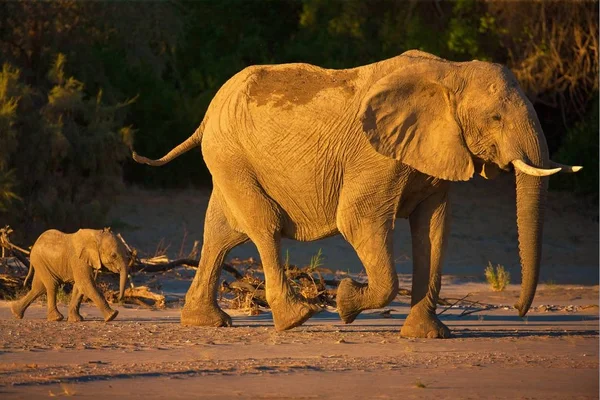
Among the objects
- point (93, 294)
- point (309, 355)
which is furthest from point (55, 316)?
point (309, 355)

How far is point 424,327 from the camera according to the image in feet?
33.2

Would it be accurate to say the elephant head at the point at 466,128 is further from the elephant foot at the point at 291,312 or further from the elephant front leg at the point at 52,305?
the elephant front leg at the point at 52,305

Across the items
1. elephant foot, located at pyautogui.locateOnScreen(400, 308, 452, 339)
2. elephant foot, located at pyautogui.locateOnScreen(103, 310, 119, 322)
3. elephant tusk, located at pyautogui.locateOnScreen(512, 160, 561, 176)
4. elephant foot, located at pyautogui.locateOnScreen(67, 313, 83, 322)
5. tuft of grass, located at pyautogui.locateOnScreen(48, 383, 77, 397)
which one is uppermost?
elephant tusk, located at pyautogui.locateOnScreen(512, 160, 561, 176)

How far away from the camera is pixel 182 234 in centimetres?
1938

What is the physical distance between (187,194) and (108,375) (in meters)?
13.4

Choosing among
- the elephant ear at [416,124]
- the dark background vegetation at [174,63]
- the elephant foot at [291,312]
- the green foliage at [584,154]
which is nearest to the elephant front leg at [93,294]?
the elephant foot at [291,312]

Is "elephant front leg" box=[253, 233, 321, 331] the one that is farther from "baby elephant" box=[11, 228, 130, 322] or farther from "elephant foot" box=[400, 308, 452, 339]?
"baby elephant" box=[11, 228, 130, 322]

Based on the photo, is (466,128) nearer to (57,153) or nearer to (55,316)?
(55,316)

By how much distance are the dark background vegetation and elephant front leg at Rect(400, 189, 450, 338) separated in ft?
25.1

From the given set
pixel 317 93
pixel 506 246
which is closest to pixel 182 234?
pixel 506 246

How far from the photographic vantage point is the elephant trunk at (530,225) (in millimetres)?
9508

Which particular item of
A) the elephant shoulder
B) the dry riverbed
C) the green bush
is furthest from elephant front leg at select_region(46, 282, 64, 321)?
the green bush

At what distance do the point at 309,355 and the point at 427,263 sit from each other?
1545 millimetres

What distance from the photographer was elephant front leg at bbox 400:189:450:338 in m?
10.1
